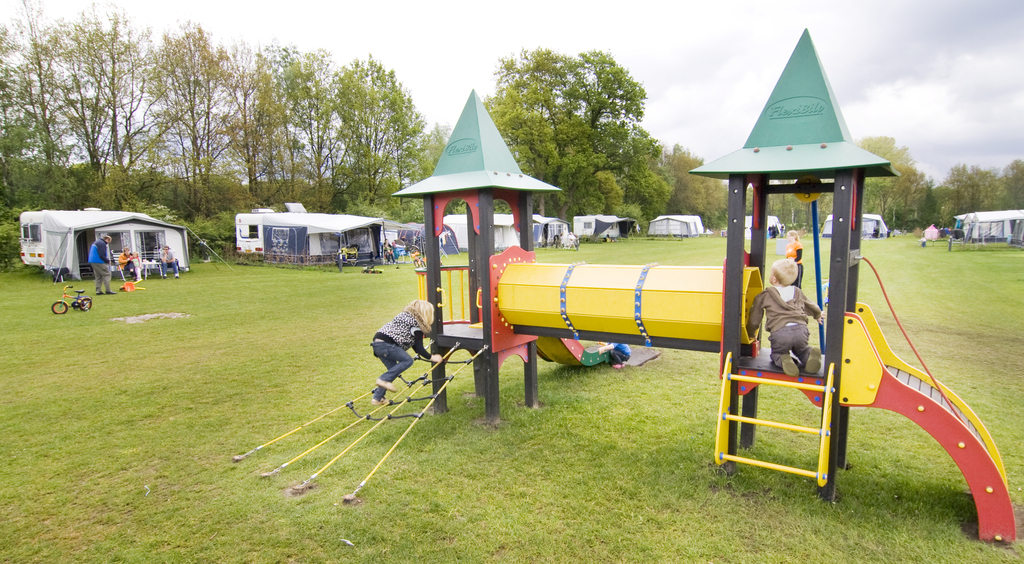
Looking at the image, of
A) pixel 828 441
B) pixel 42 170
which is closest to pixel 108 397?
pixel 828 441

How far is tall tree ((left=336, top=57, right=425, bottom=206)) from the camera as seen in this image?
141 feet

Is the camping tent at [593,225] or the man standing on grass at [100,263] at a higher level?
the camping tent at [593,225]

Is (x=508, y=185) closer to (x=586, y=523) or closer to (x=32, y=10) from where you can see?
(x=586, y=523)

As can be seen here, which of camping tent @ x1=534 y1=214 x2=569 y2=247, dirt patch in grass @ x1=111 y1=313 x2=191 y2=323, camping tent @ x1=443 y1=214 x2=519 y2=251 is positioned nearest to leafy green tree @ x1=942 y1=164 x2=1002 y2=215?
camping tent @ x1=534 y1=214 x2=569 y2=247

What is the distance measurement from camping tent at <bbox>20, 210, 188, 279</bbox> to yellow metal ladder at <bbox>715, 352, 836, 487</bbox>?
24863mm

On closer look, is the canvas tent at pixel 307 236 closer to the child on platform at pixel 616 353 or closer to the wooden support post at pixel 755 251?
the child on platform at pixel 616 353

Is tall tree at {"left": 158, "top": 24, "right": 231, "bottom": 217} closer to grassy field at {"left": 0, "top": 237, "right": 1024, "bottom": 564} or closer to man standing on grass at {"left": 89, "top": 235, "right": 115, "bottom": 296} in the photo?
man standing on grass at {"left": 89, "top": 235, "right": 115, "bottom": 296}

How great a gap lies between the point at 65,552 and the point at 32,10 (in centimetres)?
3648

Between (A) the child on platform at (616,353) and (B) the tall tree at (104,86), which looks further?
(B) the tall tree at (104,86)

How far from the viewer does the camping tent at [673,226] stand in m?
60.5

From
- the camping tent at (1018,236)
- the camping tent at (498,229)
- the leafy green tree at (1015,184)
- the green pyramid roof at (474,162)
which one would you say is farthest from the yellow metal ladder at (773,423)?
the leafy green tree at (1015,184)

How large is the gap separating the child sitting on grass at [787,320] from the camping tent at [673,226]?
189 feet

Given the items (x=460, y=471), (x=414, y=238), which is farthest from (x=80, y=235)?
(x=460, y=471)

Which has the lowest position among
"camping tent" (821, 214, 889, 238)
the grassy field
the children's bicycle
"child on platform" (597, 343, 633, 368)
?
the grassy field
